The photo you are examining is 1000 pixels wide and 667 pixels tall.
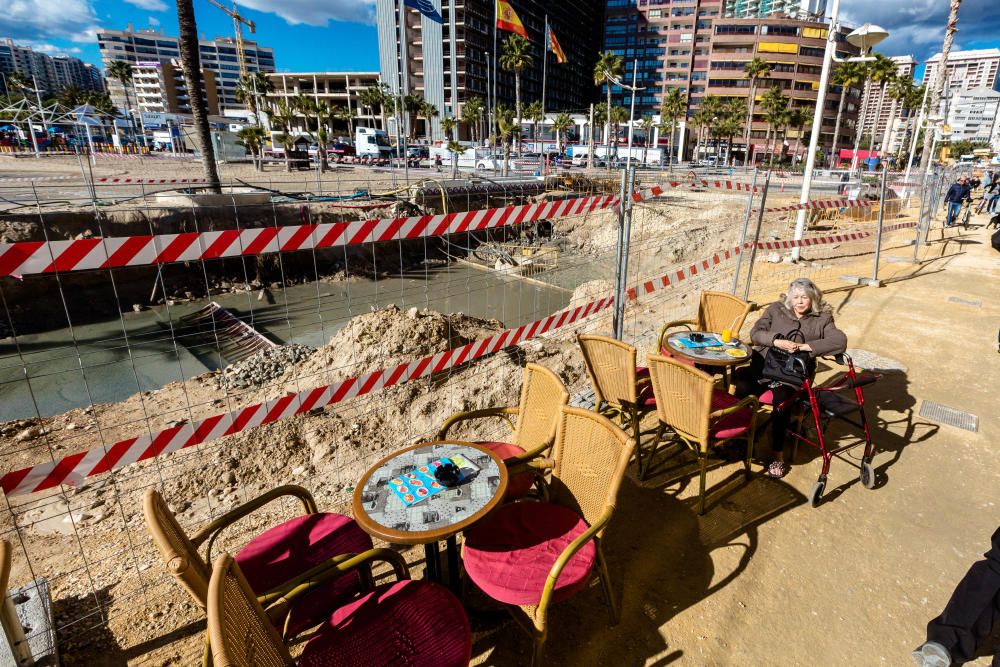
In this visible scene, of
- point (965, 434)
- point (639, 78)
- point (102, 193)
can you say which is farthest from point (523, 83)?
point (965, 434)

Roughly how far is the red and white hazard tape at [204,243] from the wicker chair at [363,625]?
169 centimetres

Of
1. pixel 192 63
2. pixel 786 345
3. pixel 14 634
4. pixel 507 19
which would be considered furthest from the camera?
pixel 507 19

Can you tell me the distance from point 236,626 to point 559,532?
5.03 ft

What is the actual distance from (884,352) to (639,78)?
352 ft

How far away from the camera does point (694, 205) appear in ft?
85.3

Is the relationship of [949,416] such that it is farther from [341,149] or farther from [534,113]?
[534,113]

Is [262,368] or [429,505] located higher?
[429,505]

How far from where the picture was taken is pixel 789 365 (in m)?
3.97

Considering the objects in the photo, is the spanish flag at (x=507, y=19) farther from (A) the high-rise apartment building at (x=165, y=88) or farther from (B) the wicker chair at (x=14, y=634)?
(A) the high-rise apartment building at (x=165, y=88)

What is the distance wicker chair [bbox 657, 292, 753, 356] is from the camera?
4.96m

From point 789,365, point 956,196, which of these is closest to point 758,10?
point 956,196

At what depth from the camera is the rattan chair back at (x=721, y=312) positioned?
4.97m

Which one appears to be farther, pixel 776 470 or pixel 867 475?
pixel 776 470

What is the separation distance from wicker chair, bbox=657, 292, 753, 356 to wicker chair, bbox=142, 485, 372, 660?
350cm
